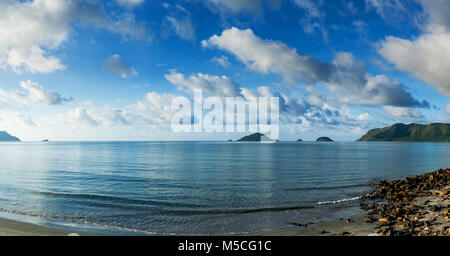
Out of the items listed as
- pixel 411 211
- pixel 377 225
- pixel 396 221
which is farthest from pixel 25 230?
pixel 411 211

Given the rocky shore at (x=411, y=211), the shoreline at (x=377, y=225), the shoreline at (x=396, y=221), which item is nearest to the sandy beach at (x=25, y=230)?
the shoreline at (x=377, y=225)

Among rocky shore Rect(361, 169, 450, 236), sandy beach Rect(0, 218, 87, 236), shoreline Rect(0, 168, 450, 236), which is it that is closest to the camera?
rocky shore Rect(361, 169, 450, 236)

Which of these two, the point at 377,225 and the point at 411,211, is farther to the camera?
the point at 411,211

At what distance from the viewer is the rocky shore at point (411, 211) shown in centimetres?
1547

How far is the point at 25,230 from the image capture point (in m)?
17.5

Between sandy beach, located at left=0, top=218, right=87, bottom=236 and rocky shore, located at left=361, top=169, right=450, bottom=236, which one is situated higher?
rocky shore, located at left=361, top=169, right=450, bottom=236

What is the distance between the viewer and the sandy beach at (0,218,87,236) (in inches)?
650

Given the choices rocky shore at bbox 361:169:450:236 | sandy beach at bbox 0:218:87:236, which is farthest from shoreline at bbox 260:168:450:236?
sandy beach at bbox 0:218:87:236

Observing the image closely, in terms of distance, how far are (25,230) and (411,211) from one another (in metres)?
30.4

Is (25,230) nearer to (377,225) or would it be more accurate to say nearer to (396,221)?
(377,225)

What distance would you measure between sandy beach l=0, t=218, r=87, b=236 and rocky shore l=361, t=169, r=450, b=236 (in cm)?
2246

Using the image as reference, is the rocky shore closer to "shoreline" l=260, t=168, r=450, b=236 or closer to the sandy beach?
"shoreline" l=260, t=168, r=450, b=236

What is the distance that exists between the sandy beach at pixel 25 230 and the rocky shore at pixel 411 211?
22.5 metres

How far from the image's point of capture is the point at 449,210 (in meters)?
18.9
